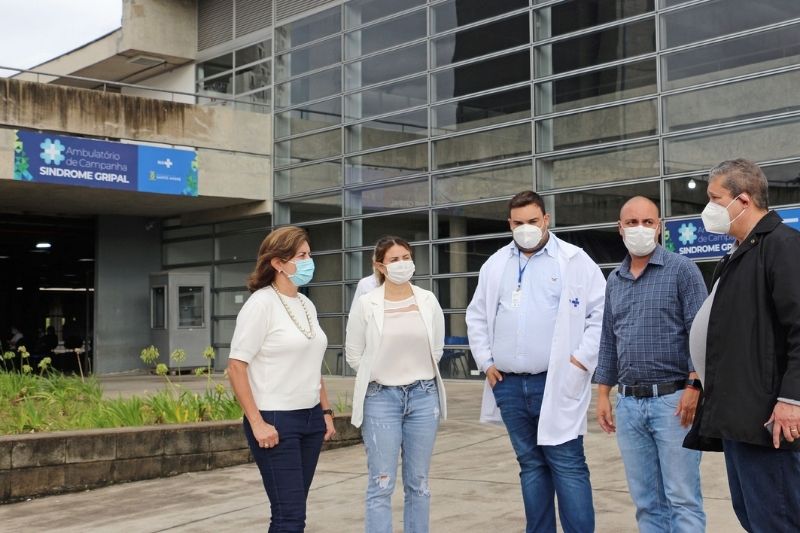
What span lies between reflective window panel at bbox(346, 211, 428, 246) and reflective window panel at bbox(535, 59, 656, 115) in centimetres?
340

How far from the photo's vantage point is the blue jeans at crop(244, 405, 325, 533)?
170 inches

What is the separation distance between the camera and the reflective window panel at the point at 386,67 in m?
19.1

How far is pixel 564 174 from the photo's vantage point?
16.4 metres

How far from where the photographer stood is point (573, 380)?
4.82 metres

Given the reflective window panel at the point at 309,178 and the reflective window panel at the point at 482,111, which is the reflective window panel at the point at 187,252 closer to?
the reflective window panel at the point at 309,178

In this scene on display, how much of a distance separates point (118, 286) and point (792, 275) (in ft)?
74.9

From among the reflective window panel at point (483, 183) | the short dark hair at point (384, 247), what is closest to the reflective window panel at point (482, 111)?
the reflective window panel at point (483, 183)

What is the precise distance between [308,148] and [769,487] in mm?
18554

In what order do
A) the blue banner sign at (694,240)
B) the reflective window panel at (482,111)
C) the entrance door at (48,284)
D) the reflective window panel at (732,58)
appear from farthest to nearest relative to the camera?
the entrance door at (48,284)
the reflective window panel at (482,111)
the blue banner sign at (694,240)
the reflective window panel at (732,58)

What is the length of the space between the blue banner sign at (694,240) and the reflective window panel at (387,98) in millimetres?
6137

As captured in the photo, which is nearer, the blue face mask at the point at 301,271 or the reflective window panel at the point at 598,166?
the blue face mask at the point at 301,271

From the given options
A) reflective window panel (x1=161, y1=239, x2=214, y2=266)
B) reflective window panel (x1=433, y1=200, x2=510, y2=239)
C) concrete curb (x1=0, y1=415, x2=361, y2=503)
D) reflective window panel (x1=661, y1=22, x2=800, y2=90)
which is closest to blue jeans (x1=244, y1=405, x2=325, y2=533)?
concrete curb (x1=0, y1=415, x2=361, y2=503)

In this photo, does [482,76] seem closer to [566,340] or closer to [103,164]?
[103,164]

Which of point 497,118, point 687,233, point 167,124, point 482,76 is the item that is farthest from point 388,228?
point 687,233
